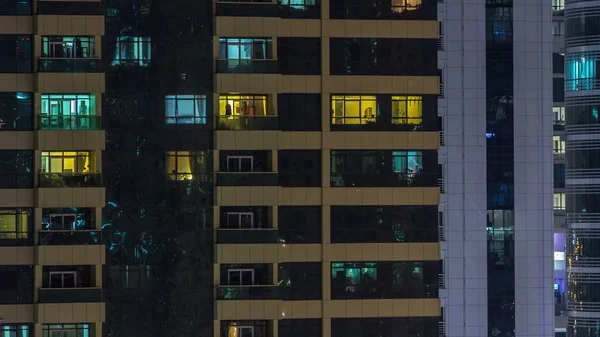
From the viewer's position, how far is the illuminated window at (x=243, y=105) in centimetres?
5966

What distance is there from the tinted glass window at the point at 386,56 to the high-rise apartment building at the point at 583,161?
89.4 feet

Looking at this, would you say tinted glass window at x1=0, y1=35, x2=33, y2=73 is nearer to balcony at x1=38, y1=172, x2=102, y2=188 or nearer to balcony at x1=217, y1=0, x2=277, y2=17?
balcony at x1=38, y1=172, x2=102, y2=188

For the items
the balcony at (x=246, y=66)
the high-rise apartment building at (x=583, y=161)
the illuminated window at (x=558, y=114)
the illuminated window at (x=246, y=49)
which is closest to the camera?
the balcony at (x=246, y=66)

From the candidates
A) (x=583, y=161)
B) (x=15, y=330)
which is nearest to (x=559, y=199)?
(x=583, y=161)

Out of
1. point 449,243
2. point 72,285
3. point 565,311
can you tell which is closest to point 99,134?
point 72,285

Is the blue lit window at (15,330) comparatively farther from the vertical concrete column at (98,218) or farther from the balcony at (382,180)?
the balcony at (382,180)

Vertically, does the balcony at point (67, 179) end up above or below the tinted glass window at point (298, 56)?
below

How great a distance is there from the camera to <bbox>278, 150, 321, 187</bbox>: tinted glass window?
196 feet

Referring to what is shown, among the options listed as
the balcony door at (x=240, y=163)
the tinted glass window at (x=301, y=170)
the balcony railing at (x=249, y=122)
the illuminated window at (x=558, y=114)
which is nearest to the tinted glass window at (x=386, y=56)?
the balcony railing at (x=249, y=122)

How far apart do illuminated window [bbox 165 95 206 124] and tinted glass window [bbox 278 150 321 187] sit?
160 inches

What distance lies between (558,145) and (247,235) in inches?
1607

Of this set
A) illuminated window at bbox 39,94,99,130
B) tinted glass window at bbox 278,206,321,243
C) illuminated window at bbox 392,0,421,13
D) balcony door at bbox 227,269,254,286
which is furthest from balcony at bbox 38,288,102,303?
illuminated window at bbox 392,0,421,13

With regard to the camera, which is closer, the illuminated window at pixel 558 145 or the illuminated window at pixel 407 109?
the illuminated window at pixel 407 109

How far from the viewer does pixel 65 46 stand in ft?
194
